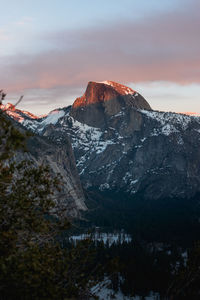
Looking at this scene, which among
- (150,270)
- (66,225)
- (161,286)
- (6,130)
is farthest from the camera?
(150,270)

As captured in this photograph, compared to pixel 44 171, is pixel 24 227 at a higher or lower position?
lower

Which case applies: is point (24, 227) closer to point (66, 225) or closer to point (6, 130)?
point (66, 225)

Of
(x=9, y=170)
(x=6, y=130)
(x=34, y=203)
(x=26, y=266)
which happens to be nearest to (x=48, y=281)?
(x=26, y=266)

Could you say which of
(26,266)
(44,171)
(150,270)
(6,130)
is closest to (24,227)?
(26,266)

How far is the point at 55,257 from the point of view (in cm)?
2094

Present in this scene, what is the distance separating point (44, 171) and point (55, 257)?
181 inches

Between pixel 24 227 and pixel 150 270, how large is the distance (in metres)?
139

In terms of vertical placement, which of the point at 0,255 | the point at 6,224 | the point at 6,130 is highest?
the point at 6,130

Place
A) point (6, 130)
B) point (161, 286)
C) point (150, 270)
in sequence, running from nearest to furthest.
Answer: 1. point (6, 130)
2. point (161, 286)
3. point (150, 270)

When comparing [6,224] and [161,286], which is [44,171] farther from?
[161,286]

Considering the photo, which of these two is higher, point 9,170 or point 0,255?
point 9,170

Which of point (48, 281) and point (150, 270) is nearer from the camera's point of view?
point (48, 281)

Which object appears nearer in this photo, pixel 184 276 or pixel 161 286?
pixel 184 276

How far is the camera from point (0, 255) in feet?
60.0
